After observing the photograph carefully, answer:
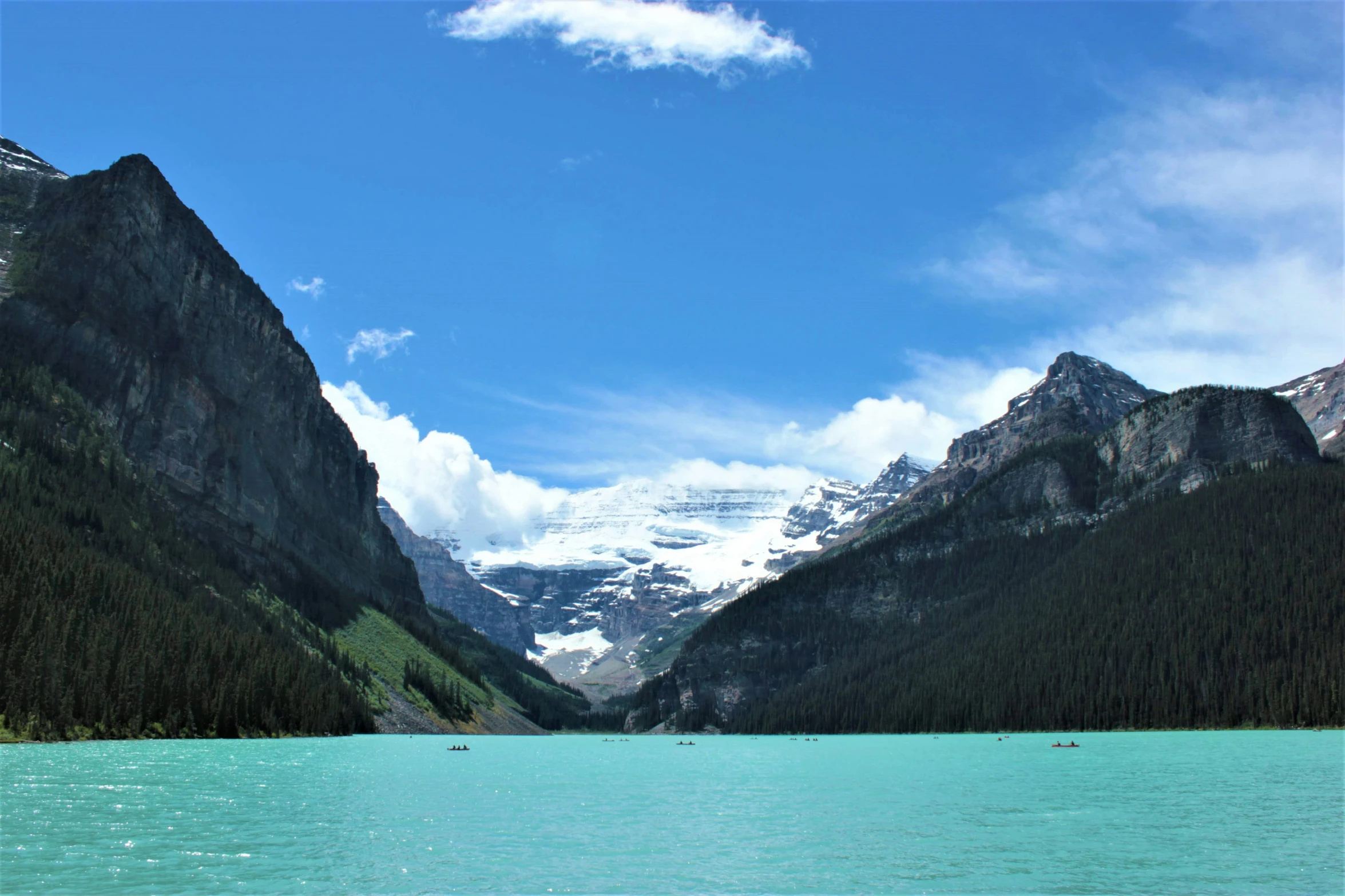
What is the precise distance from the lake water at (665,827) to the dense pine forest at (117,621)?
15800 millimetres

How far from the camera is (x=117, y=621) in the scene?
126 metres

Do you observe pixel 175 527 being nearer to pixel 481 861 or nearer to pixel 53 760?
pixel 53 760

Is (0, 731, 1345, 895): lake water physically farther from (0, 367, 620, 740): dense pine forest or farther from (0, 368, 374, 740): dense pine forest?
(0, 367, 620, 740): dense pine forest

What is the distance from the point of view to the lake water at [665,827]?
36.8 meters

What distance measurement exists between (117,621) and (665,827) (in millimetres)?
99718

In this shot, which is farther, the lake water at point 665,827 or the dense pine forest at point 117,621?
the dense pine forest at point 117,621

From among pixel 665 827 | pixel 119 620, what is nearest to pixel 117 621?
pixel 119 620

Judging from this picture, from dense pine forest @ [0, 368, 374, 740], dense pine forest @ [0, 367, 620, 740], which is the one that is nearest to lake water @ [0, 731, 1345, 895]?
dense pine forest @ [0, 368, 374, 740]

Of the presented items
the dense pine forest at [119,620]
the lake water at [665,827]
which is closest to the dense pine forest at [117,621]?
the dense pine forest at [119,620]

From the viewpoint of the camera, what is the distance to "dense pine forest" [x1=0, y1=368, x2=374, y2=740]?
109 meters

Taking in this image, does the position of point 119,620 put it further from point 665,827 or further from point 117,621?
point 665,827

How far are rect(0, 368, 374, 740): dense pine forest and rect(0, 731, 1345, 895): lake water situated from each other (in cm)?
1580

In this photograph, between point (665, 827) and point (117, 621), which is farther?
point (117, 621)

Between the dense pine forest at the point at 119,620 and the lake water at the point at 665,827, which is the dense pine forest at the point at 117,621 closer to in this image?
the dense pine forest at the point at 119,620
